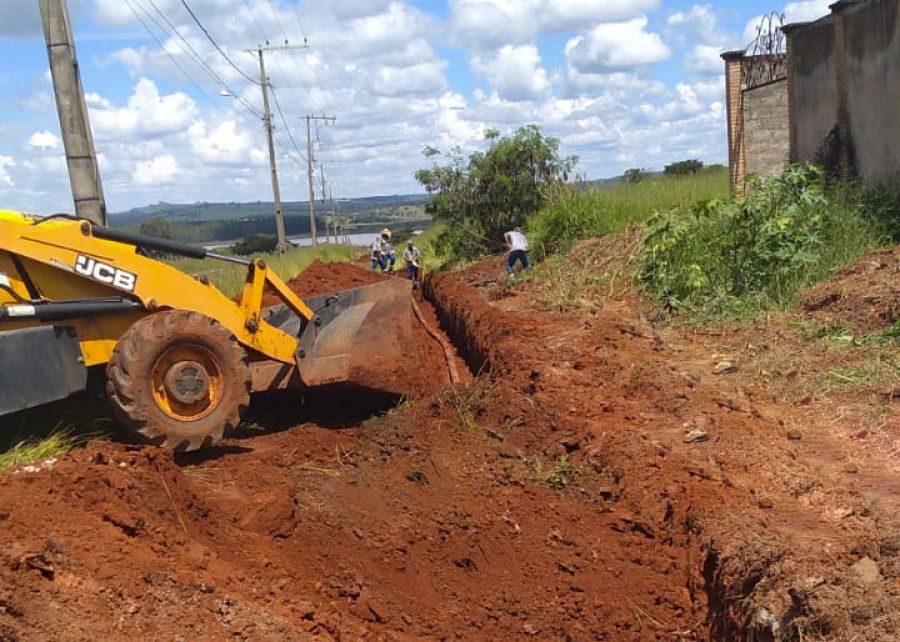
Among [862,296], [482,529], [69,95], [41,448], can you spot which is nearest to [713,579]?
[482,529]

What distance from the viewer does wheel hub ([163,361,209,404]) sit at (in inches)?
275

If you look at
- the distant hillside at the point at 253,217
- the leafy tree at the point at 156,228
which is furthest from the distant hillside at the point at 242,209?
the leafy tree at the point at 156,228

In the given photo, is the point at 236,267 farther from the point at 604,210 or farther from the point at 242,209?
the point at 242,209

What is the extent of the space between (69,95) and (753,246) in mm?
8388

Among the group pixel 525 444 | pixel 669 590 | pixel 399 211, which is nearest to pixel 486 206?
pixel 525 444

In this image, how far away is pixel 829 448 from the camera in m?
6.56

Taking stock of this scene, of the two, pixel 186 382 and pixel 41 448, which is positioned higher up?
pixel 186 382

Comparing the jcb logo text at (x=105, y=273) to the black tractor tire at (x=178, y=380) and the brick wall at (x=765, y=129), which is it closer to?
the black tractor tire at (x=178, y=380)

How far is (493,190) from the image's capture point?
2633 cm

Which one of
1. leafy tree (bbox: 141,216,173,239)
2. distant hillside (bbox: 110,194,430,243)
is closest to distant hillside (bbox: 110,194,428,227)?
distant hillside (bbox: 110,194,430,243)

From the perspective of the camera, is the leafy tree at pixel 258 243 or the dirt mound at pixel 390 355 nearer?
the dirt mound at pixel 390 355

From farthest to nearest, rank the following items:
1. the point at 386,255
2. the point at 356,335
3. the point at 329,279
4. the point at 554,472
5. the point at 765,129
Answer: the point at 386,255 < the point at 765,129 < the point at 329,279 < the point at 356,335 < the point at 554,472

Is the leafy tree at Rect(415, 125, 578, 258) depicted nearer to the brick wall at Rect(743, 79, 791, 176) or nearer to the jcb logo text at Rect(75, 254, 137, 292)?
the brick wall at Rect(743, 79, 791, 176)

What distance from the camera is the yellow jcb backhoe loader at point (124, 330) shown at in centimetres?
651
